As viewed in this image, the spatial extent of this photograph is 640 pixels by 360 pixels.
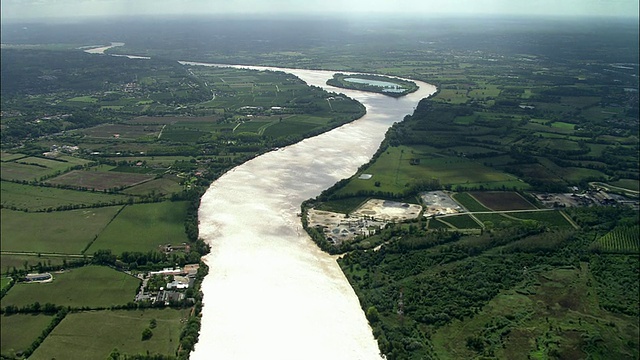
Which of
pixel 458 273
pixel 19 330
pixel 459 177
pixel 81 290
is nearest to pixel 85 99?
pixel 459 177

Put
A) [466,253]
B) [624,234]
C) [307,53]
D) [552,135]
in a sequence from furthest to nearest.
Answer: [307,53]
[552,135]
[624,234]
[466,253]

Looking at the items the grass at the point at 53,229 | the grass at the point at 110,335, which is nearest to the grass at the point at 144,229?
the grass at the point at 53,229

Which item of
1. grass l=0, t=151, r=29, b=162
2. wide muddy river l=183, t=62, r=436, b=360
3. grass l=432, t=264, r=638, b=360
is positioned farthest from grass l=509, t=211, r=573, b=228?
grass l=0, t=151, r=29, b=162

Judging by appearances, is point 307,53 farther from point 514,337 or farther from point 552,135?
point 514,337

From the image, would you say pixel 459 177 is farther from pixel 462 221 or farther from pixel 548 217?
pixel 462 221

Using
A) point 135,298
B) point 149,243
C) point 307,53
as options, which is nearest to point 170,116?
point 149,243

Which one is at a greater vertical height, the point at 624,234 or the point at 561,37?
the point at 561,37
